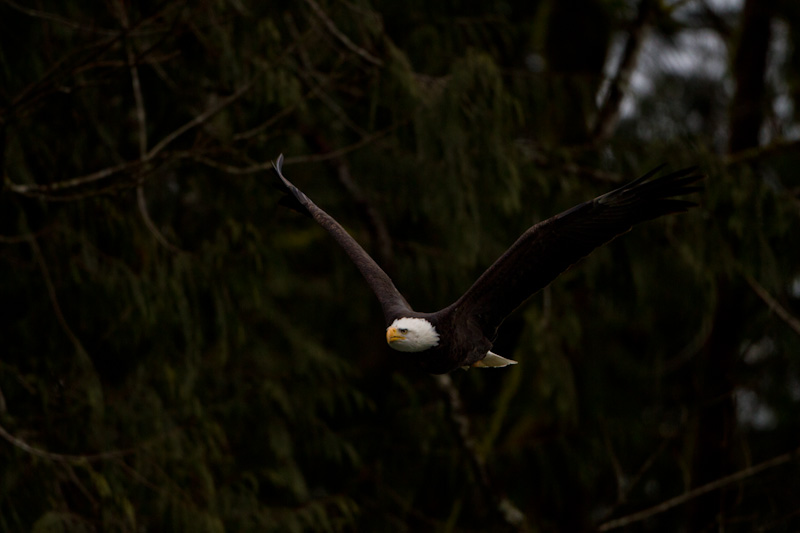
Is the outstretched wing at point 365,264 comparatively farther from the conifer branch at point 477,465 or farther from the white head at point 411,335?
the conifer branch at point 477,465

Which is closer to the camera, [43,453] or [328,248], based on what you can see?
[43,453]

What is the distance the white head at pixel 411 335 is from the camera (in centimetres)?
409

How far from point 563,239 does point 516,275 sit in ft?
0.78

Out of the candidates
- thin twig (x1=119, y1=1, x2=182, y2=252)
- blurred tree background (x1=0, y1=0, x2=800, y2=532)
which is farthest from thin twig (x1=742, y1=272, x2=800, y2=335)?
thin twig (x1=119, y1=1, x2=182, y2=252)

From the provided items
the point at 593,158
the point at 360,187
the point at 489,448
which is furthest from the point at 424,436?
the point at 593,158

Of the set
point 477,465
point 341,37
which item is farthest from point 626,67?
point 477,465

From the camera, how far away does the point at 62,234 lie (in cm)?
519

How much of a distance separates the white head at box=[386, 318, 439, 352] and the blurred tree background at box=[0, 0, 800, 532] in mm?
1237

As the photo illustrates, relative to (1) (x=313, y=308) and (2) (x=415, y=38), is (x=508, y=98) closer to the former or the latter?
(2) (x=415, y=38)

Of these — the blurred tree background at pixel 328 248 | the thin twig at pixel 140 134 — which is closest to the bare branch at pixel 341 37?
the blurred tree background at pixel 328 248

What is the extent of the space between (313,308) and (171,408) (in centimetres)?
259

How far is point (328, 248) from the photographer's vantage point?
8.03m

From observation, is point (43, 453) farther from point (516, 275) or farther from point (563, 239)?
point (563, 239)

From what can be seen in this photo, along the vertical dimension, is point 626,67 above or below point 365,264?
above
